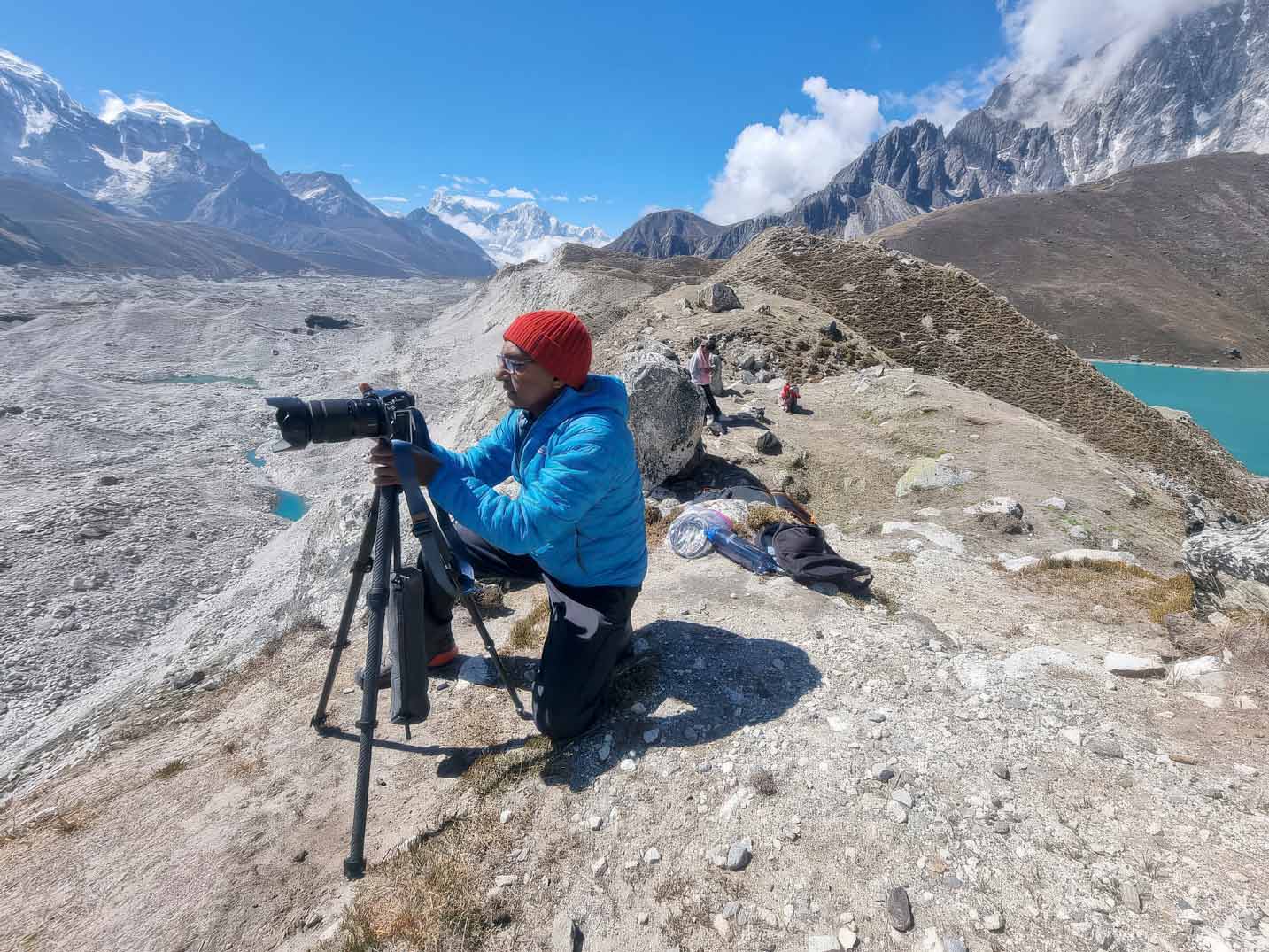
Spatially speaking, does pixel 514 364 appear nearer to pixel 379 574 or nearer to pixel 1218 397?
pixel 379 574

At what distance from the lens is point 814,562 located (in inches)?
253

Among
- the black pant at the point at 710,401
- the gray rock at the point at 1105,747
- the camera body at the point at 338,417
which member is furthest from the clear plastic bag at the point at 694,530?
the black pant at the point at 710,401

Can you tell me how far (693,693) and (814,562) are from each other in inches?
100.0

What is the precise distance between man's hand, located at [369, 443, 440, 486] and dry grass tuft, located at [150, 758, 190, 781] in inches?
152

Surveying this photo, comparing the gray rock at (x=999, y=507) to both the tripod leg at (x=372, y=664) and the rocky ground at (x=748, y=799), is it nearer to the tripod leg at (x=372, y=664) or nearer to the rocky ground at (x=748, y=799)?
the rocky ground at (x=748, y=799)

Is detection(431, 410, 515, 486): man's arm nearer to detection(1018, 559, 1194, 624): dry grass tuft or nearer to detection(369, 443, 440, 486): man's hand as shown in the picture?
detection(369, 443, 440, 486): man's hand

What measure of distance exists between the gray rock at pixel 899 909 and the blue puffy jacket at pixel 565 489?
2295mm

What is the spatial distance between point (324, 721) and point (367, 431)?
116 inches

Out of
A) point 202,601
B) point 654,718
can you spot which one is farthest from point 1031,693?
point 202,601

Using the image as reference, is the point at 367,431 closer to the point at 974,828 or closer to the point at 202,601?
the point at 974,828

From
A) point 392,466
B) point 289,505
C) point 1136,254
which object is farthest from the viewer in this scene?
point 1136,254

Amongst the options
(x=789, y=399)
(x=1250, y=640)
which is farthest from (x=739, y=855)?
(x=789, y=399)

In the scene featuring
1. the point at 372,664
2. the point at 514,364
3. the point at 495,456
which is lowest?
the point at 372,664

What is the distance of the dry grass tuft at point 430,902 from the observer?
2.86 meters
